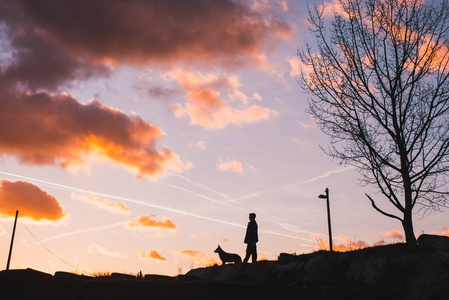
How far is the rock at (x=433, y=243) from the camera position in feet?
30.5

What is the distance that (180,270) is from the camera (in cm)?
1457

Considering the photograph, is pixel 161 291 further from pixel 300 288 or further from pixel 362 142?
pixel 362 142

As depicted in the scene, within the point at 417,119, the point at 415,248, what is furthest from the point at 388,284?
the point at 417,119

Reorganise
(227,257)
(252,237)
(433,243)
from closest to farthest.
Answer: (433,243) < (252,237) < (227,257)

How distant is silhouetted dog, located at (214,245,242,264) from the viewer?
16.4 meters

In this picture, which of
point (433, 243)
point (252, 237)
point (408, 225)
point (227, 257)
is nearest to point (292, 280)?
point (433, 243)

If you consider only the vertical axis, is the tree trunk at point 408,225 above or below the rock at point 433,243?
above

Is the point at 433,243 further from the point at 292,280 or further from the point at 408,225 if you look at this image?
the point at 292,280

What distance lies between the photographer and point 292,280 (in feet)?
31.7

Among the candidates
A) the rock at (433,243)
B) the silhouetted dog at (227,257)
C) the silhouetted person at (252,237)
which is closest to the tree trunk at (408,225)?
the rock at (433,243)

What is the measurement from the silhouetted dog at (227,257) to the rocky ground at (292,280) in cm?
298

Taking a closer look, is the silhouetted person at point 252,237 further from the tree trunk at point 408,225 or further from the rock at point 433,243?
the rock at point 433,243

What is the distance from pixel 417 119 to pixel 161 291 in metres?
11.5

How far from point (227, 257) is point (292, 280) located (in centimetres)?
715
